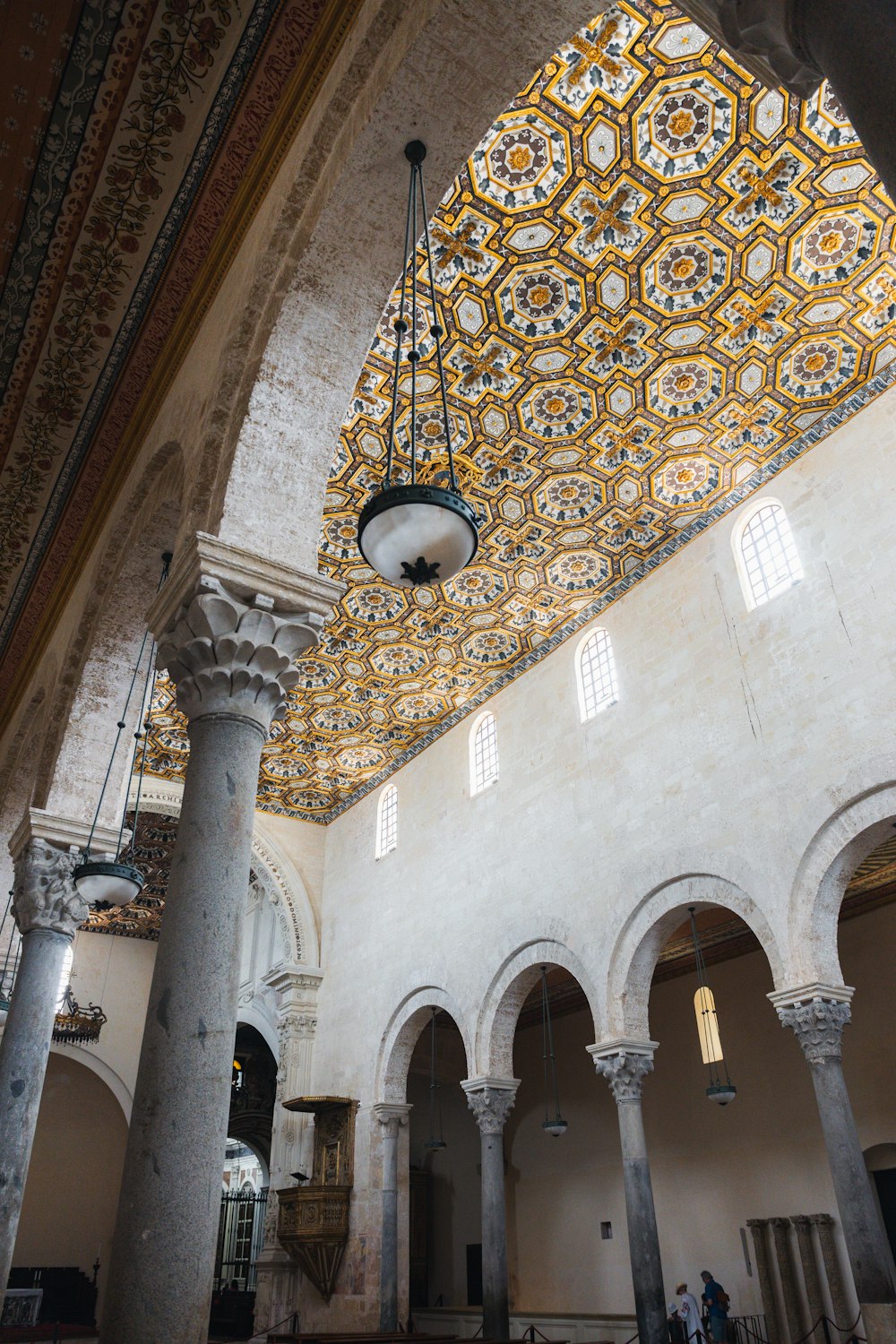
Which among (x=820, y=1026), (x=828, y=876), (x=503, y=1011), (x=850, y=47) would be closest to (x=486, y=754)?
(x=503, y=1011)

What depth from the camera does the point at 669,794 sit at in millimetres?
10609

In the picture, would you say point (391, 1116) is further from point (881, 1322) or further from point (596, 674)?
point (881, 1322)

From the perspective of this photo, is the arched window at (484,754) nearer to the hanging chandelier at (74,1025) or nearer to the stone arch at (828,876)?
the stone arch at (828,876)

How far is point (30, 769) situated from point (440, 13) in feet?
28.4

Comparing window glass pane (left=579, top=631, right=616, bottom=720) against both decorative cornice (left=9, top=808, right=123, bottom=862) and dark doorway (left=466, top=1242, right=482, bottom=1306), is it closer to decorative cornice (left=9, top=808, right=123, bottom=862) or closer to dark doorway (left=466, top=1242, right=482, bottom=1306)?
decorative cornice (left=9, top=808, right=123, bottom=862)

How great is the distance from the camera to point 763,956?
14.2 m

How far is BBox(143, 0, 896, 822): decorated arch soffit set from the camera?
7.32 meters

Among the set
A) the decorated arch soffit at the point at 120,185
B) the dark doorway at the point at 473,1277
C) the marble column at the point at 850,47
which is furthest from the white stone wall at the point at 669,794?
the marble column at the point at 850,47

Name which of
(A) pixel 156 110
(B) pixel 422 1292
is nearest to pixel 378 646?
(A) pixel 156 110

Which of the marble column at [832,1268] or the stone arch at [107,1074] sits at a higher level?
the stone arch at [107,1074]

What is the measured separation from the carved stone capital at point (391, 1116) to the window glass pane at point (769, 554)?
9048 millimetres

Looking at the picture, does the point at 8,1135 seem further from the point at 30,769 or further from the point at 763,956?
the point at 763,956

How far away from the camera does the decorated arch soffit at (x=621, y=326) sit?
7.32 m

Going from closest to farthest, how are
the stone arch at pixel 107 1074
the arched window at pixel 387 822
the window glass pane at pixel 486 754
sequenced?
the window glass pane at pixel 486 754 < the arched window at pixel 387 822 < the stone arch at pixel 107 1074
